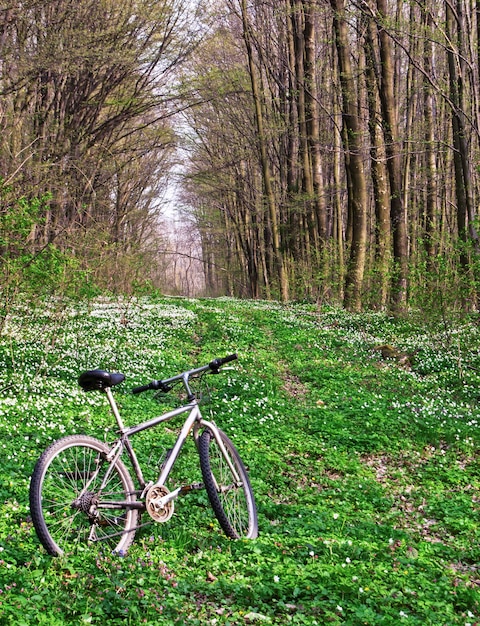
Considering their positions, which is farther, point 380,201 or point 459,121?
point 380,201

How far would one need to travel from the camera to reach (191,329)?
62.8 ft

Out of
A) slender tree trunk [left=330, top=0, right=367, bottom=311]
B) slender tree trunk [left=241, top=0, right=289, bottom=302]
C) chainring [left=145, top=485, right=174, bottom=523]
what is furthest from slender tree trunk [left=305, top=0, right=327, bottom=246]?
Result: chainring [left=145, top=485, right=174, bottom=523]

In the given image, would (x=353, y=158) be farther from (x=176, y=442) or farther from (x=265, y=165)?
(x=176, y=442)

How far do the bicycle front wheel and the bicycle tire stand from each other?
2.19 ft

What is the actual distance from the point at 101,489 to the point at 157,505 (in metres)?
0.56

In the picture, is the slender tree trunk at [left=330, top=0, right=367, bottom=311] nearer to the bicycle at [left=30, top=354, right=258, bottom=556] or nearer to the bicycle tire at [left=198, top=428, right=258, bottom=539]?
the bicycle tire at [left=198, top=428, right=258, bottom=539]

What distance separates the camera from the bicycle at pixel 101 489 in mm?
4227

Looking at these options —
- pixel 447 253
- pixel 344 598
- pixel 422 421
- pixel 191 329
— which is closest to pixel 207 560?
pixel 344 598

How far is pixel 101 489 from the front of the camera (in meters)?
4.39

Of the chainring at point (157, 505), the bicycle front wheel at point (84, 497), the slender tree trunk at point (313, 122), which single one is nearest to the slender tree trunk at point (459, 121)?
the slender tree trunk at point (313, 122)

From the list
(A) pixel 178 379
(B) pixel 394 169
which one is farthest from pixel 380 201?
(A) pixel 178 379

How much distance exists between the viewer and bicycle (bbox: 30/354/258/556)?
13.9 feet

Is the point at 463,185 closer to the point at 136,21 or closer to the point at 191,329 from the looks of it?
the point at 191,329

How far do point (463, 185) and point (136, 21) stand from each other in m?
11.8
